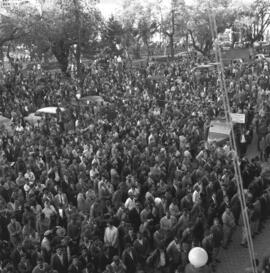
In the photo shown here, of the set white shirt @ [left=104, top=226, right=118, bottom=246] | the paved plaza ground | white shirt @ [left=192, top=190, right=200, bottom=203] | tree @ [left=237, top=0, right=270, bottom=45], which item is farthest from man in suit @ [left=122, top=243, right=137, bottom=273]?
tree @ [left=237, top=0, right=270, bottom=45]

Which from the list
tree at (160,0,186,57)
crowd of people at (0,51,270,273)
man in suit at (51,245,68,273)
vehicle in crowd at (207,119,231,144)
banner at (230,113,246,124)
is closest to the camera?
man in suit at (51,245,68,273)

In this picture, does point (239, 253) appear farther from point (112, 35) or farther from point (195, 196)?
point (112, 35)

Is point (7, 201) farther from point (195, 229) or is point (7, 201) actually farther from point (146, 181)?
point (195, 229)

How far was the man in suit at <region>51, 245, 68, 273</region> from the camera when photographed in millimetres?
9422

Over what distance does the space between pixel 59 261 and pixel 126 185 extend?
11.5 ft

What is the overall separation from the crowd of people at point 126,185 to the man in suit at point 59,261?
2cm

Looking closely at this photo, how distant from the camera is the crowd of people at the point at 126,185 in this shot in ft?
32.3

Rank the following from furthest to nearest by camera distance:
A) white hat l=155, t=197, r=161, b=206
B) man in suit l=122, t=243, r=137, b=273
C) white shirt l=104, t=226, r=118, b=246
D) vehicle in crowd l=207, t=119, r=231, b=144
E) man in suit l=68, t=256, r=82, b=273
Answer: vehicle in crowd l=207, t=119, r=231, b=144 → white hat l=155, t=197, r=161, b=206 → white shirt l=104, t=226, r=118, b=246 → man in suit l=122, t=243, r=137, b=273 → man in suit l=68, t=256, r=82, b=273

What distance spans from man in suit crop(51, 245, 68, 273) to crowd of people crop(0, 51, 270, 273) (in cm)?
2

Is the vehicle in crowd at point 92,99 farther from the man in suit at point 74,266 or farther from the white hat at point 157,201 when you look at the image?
the man in suit at point 74,266

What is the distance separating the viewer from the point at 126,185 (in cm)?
1243

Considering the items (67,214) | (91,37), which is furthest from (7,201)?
(91,37)

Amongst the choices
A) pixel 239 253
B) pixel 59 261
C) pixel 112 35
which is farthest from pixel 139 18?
pixel 59 261

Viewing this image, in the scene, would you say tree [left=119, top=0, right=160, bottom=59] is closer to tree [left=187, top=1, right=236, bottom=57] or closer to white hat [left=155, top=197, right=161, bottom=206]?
tree [left=187, top=1, right=236, bottom=57]
